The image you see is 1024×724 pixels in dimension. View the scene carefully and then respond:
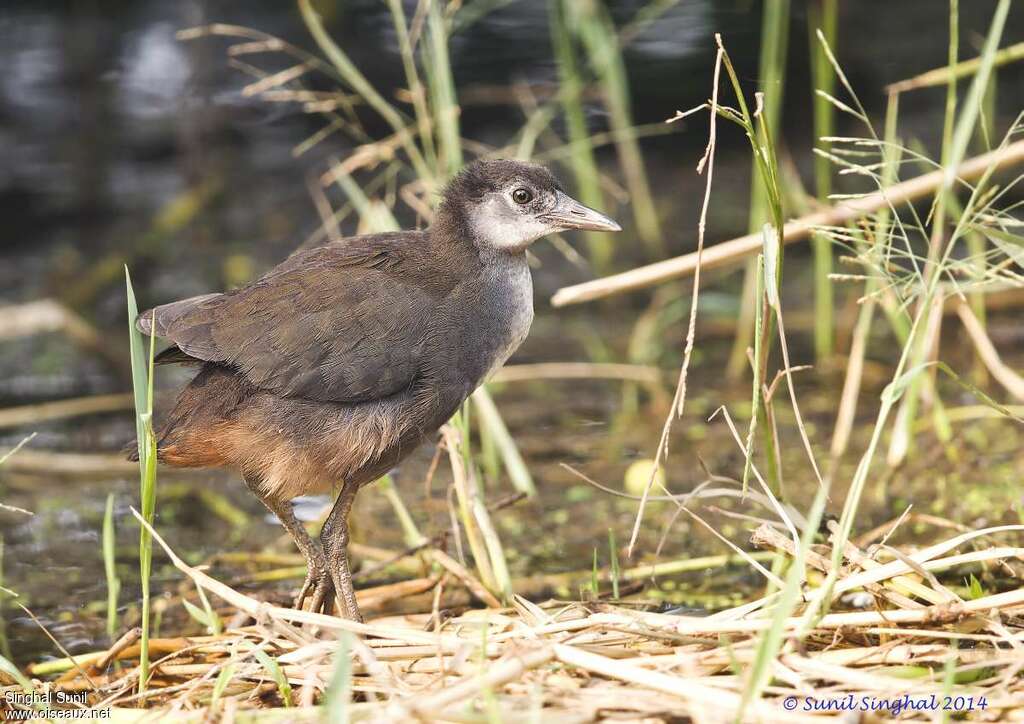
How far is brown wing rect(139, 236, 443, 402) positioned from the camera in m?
3.33

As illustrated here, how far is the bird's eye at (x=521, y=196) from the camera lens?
3.77 m

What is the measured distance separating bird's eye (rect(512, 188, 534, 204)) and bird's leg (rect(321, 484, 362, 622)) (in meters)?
0.94

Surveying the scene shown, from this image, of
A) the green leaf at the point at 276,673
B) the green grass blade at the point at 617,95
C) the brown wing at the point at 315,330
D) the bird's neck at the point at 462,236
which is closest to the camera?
the green leaf at the point at 276,673

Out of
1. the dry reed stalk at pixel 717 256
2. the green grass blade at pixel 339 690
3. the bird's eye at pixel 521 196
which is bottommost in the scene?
the green grass blade at pixel 339 690

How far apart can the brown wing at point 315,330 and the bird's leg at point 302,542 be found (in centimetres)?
35

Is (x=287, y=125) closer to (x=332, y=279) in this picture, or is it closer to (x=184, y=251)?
(x=184, y=251)

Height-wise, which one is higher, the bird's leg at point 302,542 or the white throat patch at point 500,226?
the white throat patch at point 500,226

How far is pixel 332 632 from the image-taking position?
2924mm

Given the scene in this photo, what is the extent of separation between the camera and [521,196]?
377 centimetres

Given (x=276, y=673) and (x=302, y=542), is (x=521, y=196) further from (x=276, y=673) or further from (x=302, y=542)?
(x=276, y=673)

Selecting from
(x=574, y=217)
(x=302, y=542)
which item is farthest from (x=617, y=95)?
(x=302, y=542)

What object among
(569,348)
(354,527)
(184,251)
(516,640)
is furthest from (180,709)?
(184,251)

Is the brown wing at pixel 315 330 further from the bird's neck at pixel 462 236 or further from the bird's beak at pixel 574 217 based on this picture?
the bird's beak at pixel 574 217

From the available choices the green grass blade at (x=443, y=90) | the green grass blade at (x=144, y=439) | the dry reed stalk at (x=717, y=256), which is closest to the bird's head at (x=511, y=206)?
the dry reed stalk at (x=717, y=256)
